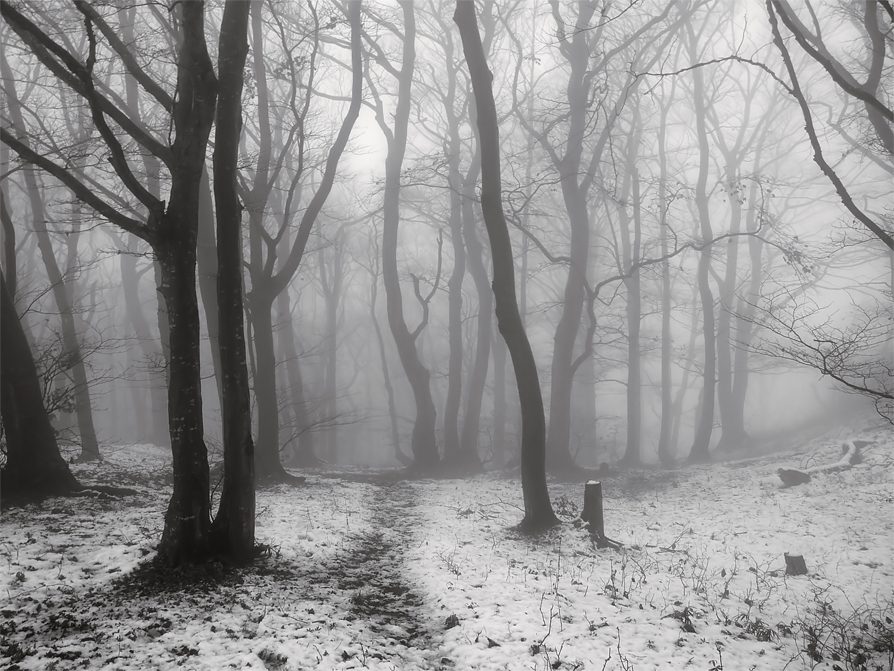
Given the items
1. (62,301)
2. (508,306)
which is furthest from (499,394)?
(62,301)

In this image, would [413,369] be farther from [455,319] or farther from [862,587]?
[862,587]

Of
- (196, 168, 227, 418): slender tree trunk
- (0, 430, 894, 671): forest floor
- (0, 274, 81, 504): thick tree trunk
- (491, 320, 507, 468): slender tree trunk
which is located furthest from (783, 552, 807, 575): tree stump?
(491, 320, 507, 468): slender tree trunk

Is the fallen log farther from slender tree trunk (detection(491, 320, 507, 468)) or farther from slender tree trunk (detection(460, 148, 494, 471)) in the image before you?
slender tree trunk (detection(491, 320, 507, 468))

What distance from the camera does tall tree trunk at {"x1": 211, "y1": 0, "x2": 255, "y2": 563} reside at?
5.61m

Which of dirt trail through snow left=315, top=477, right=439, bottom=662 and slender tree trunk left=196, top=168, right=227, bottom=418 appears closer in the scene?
dirt trail through snow left=315, top=477, right=439, bottom=662

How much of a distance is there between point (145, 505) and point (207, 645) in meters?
4.78

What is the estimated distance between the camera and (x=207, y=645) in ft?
12.8

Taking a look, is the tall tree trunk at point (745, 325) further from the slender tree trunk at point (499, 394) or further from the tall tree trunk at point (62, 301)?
the tall tree trunk at point (62, 301)

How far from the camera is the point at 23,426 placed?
7.40 meters

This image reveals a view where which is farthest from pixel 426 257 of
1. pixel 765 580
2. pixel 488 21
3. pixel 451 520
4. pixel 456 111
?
pixel 765 580

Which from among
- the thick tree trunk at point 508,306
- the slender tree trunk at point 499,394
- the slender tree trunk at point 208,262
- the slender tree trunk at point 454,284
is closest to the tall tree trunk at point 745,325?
the slender tree trunk at point 499,394

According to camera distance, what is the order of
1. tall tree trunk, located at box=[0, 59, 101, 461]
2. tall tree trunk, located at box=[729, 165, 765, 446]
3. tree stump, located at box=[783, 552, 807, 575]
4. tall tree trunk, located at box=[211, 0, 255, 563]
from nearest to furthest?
tall tree trunk, located at box=[211, 0, 255, 563]
tree stump, located at box=[783, 552, 807, 575]
tall tree trunk, located at box=[0, 59, 101, 461]
tall tree trunk, located at box=[729, 165, 765, 446]

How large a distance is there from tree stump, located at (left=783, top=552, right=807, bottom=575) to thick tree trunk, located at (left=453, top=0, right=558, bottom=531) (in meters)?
2.93

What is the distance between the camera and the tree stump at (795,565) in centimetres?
682
